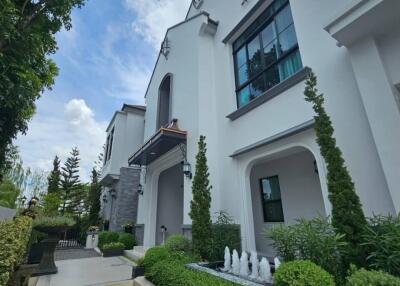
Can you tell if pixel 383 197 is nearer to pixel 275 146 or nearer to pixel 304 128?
pixel 304 128

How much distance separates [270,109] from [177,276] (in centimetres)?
455

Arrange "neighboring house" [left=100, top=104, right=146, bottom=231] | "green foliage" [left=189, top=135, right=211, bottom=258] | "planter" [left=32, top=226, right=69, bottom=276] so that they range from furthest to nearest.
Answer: "neighboring house" [left=100, top=104, right=146, bottom=231] < "planter" [left=32, top=226, right=69, bottom=276] < "green foliage" [left=189, top=135, right=211, bottom=258]

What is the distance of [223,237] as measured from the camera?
5.77m

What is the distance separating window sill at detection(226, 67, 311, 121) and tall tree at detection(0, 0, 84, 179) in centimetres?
568

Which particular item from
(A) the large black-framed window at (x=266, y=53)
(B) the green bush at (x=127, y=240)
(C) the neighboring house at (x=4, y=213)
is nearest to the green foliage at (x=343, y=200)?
(A) the large black-framed window at (x=266, y=53)

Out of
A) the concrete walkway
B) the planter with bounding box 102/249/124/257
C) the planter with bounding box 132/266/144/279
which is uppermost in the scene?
the planter with bounding box 132/266/144/279

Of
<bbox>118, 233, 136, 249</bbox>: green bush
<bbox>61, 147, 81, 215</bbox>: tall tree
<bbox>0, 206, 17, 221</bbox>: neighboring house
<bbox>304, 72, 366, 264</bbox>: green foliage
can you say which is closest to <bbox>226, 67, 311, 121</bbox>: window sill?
<bbox>304, 72, 366, 264</bbox>: green foliage

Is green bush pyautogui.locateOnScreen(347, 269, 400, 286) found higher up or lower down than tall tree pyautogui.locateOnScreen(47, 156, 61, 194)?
lower down

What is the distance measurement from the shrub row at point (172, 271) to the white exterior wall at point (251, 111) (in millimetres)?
1660

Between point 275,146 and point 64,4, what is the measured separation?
681 cm

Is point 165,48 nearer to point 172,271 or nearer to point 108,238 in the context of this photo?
point 172,271

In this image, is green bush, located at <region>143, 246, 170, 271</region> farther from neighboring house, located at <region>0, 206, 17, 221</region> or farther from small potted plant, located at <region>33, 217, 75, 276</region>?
neighboring house, located at <region>0, 206, 17, 221</region>

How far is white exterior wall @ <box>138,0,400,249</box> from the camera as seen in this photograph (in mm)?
3781

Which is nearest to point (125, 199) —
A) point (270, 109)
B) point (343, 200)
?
point (270, 109)
